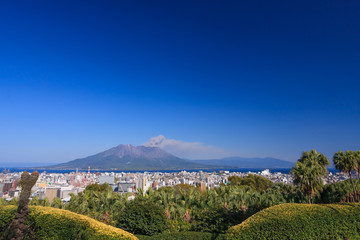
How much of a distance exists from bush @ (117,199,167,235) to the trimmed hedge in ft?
10.4

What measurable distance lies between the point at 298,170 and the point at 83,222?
1314 cm

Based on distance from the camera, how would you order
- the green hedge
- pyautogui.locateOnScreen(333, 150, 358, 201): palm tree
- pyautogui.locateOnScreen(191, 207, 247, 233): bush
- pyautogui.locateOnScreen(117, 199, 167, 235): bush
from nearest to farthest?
the green hedge → pyautogui.locateOnScreen(117, 199, 167, 235): bush → pyautogui.locateOnScreen(191, 207, 247, 233): bush → pyautogui.locateOnScreen(333, 150, 358, 201): palm tree

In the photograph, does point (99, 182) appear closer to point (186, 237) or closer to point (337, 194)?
point (337, 194)

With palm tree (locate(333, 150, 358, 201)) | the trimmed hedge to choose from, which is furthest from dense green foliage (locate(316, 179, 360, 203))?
the trimmed hedge

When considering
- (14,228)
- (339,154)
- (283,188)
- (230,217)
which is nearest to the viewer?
(14,228)

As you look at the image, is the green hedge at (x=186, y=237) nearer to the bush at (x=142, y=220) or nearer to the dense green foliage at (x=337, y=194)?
the bush at (x=142, y=220)

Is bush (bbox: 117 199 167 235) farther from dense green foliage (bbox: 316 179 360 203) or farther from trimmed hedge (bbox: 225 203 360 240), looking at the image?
dense green foliage (bbox: 316 179 360 203)

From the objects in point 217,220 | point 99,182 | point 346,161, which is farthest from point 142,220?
point 99,182

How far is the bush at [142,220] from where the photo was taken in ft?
27.9

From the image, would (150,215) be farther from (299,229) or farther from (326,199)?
(326,199)

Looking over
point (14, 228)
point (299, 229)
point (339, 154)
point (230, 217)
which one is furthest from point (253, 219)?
point (339, 154)

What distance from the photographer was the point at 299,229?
Result: 6.88 m

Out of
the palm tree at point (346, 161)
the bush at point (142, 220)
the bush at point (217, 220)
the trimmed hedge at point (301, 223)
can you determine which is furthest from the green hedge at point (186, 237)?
the palm tree at point (346, 161)

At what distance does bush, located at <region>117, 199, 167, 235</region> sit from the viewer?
8.49m
